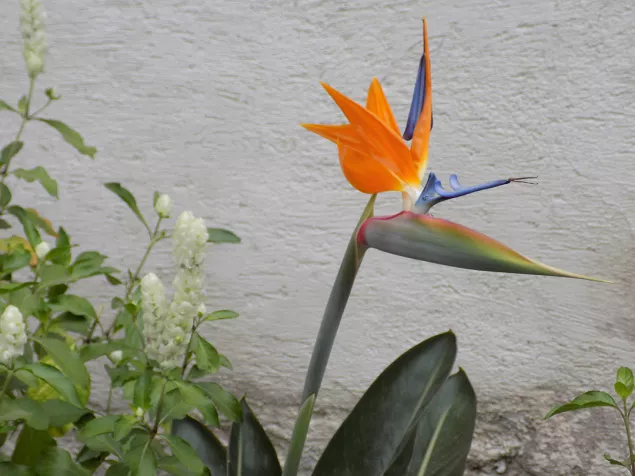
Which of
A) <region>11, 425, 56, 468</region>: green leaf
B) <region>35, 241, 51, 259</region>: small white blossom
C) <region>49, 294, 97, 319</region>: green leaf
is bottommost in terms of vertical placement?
<region>11, 425, 56, 468</region>: green leaf

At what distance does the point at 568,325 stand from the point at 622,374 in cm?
27

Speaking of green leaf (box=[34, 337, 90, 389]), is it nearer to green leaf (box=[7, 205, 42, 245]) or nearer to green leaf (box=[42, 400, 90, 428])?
green leaf (box=[42, 400, 90, 428])

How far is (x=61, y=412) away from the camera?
763mm

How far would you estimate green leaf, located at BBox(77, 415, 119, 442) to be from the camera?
2.35ft

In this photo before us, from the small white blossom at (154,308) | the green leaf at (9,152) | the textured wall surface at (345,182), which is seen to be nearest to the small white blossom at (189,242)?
the small white blossom at (154,308)

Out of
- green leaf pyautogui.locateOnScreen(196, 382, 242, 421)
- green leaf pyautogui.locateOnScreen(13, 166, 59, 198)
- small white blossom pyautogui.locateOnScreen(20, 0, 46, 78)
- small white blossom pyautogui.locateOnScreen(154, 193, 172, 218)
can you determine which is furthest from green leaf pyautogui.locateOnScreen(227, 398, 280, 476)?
small white blossom pyautogui.locateOnScreen(20, 0, 46, 78)

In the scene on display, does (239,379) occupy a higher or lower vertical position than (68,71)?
lower

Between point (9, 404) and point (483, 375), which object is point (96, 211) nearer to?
point (9, 404)

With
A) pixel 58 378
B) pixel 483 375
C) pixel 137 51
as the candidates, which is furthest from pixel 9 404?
pixel 483 375

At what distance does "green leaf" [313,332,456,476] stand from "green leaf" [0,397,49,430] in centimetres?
33

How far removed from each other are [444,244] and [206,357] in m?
0.29

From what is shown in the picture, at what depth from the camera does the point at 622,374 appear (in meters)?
0.93

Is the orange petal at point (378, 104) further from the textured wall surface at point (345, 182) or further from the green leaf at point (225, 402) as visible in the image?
the textured wall surface at point (345, 182)

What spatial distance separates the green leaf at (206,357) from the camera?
74 cm
